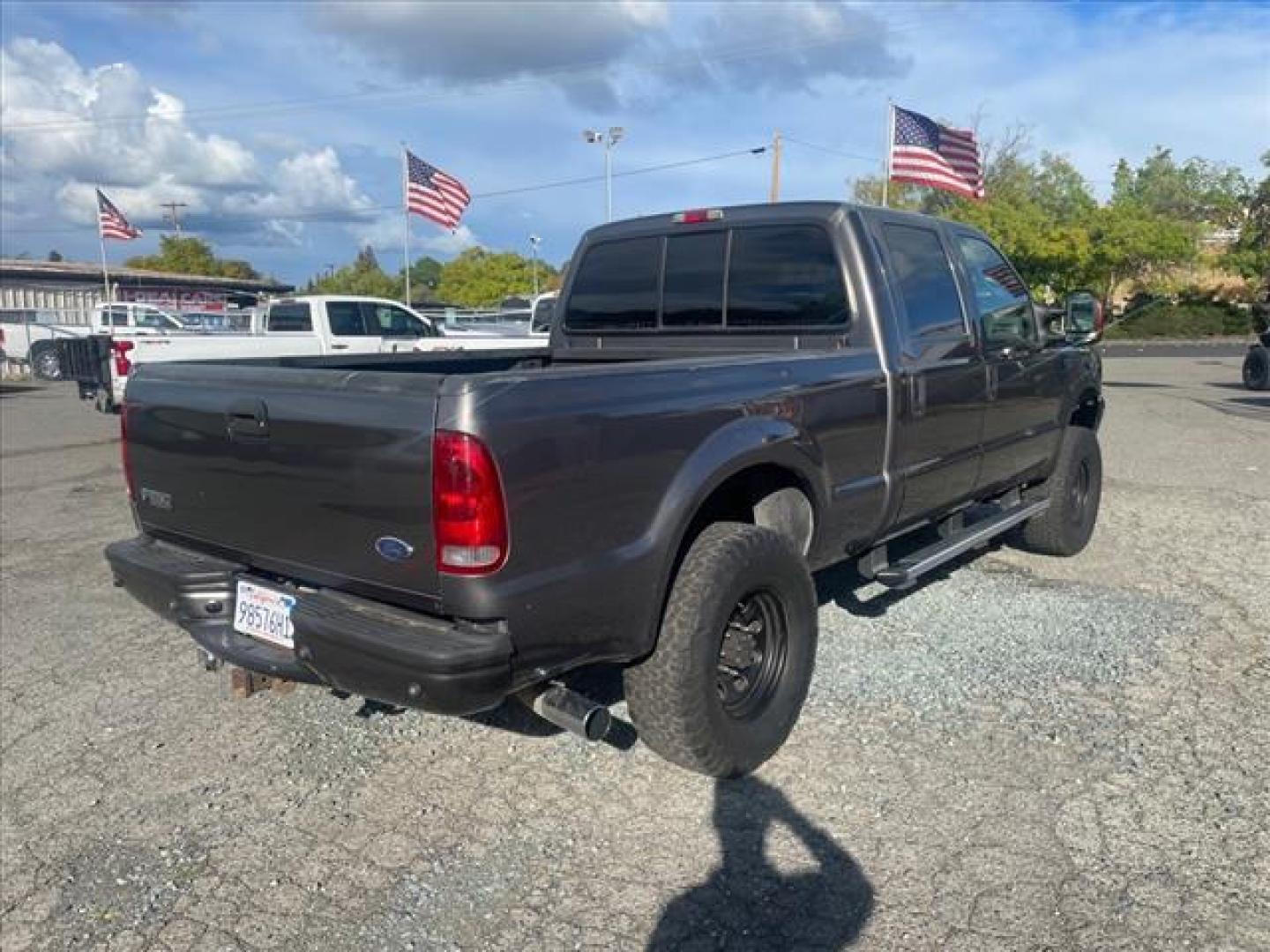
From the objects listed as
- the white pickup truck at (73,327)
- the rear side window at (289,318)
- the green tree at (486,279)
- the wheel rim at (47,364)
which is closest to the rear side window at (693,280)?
the rear side window at (289,318)

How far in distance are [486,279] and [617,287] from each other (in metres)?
62.1

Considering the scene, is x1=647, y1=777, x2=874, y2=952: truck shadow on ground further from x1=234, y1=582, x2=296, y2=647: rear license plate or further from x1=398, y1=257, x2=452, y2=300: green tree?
x1=398, y1=257, x2=452, y2=300: green tree

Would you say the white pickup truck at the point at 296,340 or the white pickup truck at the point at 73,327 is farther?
the white pickup truck at the point at 73,327

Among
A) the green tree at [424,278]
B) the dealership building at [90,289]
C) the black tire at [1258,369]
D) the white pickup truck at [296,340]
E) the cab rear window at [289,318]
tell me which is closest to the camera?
the white pickup truck at [296,340]

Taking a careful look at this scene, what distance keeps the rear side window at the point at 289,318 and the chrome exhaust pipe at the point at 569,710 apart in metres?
13.5

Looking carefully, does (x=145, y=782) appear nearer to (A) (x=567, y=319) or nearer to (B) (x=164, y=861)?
(B) (x=164, y=861)

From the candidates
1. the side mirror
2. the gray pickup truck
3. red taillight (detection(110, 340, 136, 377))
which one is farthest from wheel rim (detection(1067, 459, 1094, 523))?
Result: red taillight (detection(110, 340, 136, 377))

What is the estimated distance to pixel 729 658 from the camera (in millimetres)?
3385

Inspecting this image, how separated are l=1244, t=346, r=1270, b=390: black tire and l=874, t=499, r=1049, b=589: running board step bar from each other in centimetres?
1420

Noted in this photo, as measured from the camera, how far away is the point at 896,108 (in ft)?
53.7

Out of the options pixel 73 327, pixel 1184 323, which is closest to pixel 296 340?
pixel 73 327

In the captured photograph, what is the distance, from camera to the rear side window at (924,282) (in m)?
4.27

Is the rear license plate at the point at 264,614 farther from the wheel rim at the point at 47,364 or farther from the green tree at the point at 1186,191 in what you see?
the green tree at the point at 1186,191

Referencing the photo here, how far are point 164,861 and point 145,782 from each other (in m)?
0.54
